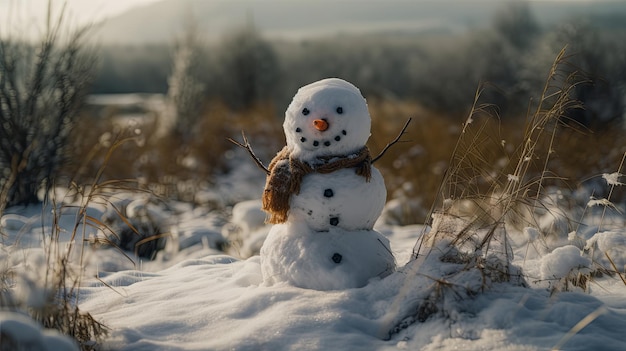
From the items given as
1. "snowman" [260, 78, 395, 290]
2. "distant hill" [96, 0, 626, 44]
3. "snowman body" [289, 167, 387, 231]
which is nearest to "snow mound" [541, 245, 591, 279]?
"snowman" [260, 78, 395, 290]

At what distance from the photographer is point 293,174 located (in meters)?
3.21

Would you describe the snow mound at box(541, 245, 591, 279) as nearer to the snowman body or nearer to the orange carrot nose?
the snowman body

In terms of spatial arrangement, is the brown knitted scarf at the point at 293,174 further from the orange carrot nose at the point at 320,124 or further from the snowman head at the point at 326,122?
the orange carrot nose at the point at 320,124

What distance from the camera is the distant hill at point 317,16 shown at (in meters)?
75.9

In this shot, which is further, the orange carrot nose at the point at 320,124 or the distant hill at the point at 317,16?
the distant hill at the point at 317,16

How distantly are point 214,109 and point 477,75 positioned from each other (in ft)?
41.2

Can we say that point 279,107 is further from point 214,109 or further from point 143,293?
point 143,293

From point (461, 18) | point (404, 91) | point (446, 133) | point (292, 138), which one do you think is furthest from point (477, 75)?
point (461, 18)

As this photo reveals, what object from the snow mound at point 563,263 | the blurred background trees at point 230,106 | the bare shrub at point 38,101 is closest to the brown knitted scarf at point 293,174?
the blurred background trees at point 230,106

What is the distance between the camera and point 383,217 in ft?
21.2

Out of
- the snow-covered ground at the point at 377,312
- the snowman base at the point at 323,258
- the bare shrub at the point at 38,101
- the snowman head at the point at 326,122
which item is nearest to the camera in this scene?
the snow-covered ground at the point at 377,312

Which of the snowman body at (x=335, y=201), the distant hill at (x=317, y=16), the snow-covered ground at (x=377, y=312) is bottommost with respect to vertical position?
the snow-covered ground at (x=377, y=312)

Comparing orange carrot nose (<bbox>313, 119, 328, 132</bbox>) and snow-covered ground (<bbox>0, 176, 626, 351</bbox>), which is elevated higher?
orange carrot nose (<bbox>313, 119, 328, 132</bbox>)

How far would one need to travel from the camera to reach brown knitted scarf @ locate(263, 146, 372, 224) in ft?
10.5
